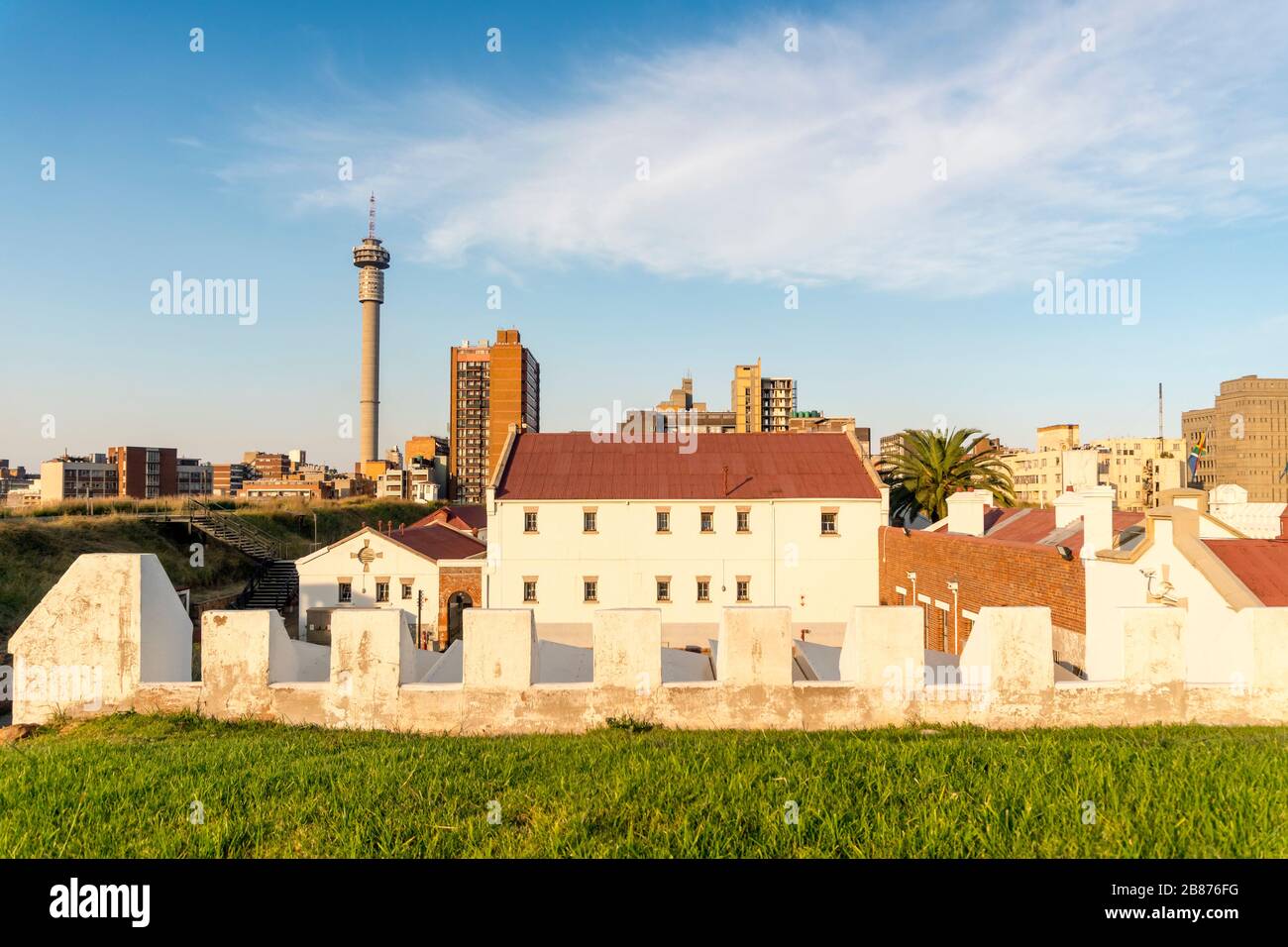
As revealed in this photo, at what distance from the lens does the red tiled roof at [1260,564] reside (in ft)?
33.7

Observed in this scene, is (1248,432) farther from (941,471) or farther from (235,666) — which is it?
(235,666)

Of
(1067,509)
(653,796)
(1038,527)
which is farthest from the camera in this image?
(1038,527)

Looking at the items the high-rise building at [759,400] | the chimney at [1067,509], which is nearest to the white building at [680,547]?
the chimney at [1067,509]

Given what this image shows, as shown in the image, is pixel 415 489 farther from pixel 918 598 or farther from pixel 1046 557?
pixel 1046 557

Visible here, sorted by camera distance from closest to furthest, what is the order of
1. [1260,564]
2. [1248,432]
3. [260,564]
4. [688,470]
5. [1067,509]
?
[1260,564] → [1067,509] → [688,470] → [260,564] → [1248,432]

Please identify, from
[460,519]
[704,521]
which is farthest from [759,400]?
[704,521]

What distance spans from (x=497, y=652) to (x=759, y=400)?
130 m

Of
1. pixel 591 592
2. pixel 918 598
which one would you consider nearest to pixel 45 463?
pixel 591 592

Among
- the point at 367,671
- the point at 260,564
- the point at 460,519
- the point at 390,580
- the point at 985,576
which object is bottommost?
the point at 260,564

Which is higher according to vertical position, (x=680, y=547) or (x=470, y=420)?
(x=470, y=420)

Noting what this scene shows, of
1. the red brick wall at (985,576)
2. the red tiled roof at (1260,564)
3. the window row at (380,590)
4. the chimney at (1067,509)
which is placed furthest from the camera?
the window row at (380,590)

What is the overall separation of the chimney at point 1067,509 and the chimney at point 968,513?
13.5 feet

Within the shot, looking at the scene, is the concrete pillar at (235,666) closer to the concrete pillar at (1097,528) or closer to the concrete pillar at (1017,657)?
the concrete pillar at (1017,657)

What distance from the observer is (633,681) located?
703 centimetres
